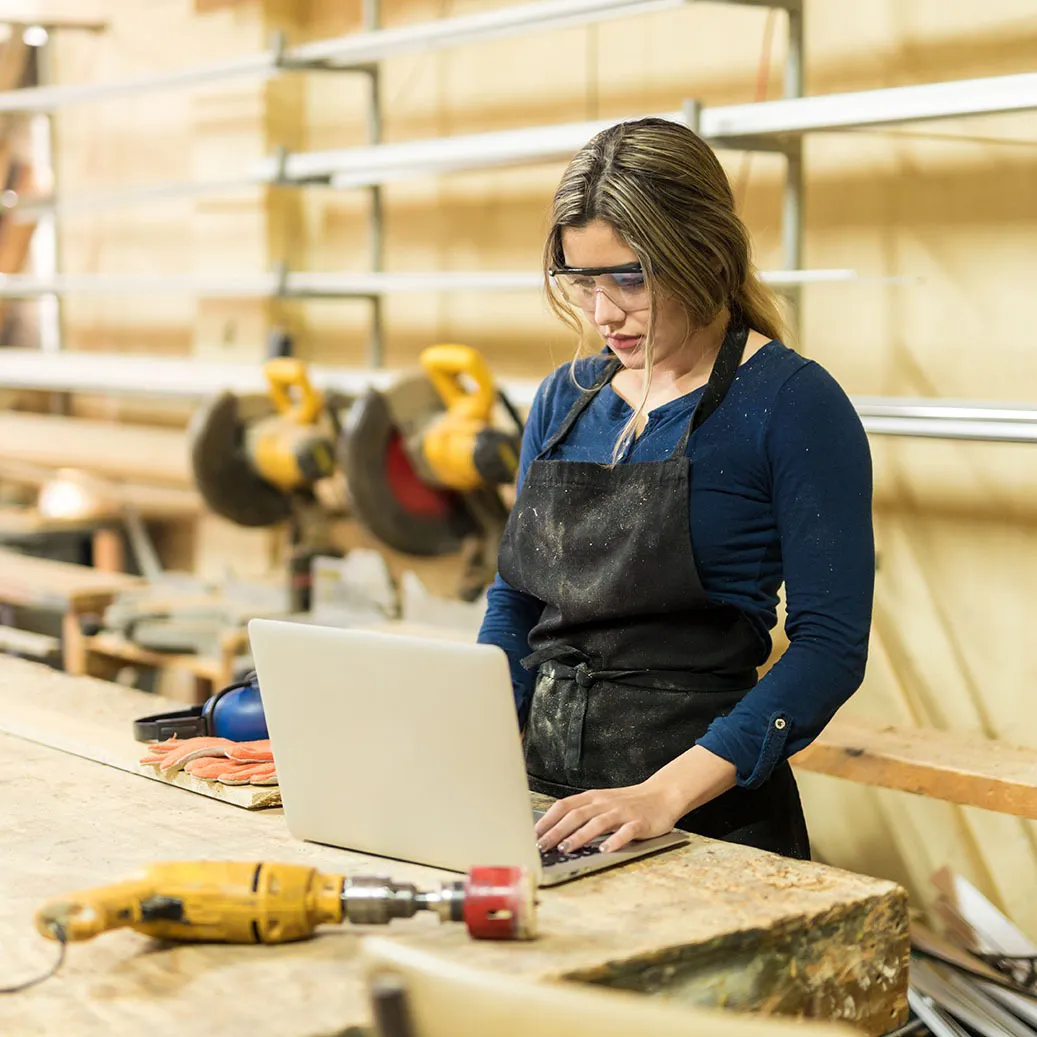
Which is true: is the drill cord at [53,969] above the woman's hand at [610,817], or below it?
above

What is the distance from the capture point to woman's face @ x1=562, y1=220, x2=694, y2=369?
1.60 meters

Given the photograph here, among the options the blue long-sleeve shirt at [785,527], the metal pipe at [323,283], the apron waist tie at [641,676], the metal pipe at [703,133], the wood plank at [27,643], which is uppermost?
the metal pipe at [703,133]

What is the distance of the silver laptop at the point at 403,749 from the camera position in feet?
4.08

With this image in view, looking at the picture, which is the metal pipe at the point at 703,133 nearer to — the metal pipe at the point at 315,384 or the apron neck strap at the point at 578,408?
the metal pipe at the point at 315,384

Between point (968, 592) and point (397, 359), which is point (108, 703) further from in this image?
point (397, 359)

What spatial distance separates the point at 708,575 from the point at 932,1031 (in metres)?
1.18

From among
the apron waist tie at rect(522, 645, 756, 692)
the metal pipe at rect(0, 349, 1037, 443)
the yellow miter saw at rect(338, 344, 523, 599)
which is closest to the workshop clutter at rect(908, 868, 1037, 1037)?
the metal pipe at rect(0, 349, 1037, 443)

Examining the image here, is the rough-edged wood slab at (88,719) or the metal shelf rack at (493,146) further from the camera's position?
the metal shelf rack at (493,146)

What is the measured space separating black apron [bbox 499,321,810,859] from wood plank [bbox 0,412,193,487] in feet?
7.98

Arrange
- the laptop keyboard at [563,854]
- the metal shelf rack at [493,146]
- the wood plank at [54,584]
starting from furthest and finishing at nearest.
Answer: the wood plank at [54,584] < the metal shelf rack at [493,146] < the laptop keyboard at [563,854]

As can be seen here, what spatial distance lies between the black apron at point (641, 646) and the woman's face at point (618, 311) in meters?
0.07

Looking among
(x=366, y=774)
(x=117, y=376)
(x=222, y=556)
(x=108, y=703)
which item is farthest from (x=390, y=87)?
(x=366, y=774)

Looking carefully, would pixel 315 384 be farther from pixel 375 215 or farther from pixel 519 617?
pixel 519 617

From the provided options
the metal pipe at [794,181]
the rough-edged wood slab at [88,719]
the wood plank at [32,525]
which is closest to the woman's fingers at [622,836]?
the rough-edged wood slab at [88,719]
